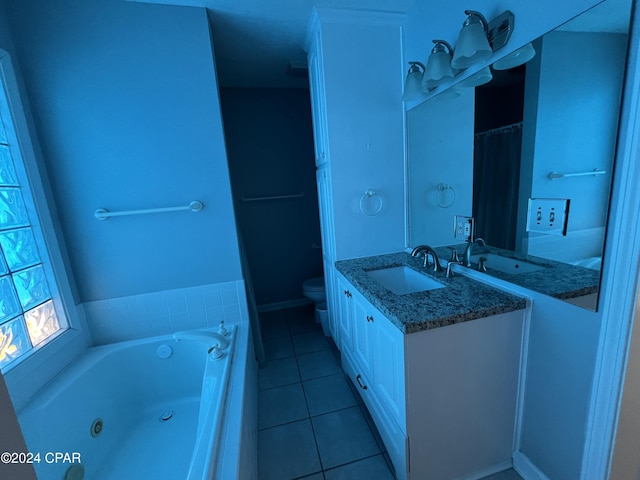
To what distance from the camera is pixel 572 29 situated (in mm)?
880

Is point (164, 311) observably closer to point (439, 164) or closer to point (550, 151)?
point (439, 164)

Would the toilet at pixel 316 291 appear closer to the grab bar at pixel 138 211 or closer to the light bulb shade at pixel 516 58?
the grab bar at pixel 138 211

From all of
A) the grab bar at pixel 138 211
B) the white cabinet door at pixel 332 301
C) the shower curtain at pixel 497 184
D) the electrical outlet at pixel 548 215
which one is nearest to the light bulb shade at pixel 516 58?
the shower curtain at pixel 497 184

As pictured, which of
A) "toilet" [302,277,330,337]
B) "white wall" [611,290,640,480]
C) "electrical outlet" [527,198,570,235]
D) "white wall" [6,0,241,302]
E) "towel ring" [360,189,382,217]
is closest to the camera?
"white wall" [611,290,640,480]

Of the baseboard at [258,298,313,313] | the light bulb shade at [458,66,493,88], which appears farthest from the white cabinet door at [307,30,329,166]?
the baseboard at [258,298,313,313]

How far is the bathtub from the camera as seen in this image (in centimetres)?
113

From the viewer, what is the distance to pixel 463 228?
4.83 feet

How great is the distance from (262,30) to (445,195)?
158cm

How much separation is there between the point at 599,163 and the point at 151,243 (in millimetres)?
2141

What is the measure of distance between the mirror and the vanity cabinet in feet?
0.95

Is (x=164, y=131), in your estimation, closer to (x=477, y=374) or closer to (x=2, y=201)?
(x=2, y=201)

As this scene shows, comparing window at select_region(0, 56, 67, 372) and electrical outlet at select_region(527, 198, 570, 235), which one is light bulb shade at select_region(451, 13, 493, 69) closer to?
electrical outlet at select_region(527, 198, 570, 235)

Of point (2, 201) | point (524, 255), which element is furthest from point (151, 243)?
point (524, 255)

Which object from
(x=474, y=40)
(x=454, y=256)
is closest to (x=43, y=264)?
(x=454, y=256)
